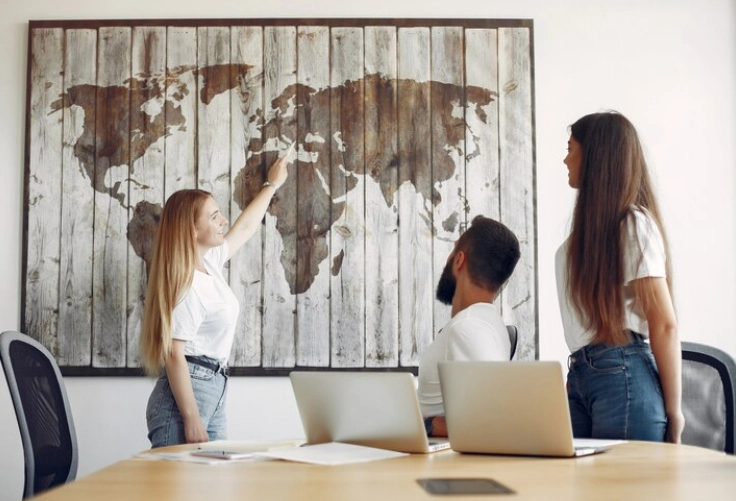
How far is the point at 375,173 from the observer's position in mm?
3326

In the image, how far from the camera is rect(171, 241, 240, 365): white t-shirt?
9.02 feet

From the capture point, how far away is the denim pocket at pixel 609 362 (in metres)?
2.01

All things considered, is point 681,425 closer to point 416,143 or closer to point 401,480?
point 401,480

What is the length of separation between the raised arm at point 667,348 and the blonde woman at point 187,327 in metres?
1.37

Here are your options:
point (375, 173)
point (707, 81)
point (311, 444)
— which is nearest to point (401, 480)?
point (311, 444)

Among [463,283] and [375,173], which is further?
[375,173]

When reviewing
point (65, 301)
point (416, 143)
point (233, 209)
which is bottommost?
point (65, 301)

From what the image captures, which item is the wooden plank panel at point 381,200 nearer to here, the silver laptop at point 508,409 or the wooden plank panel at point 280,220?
the wooden plank panel at point 280,220

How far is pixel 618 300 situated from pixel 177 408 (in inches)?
55.3

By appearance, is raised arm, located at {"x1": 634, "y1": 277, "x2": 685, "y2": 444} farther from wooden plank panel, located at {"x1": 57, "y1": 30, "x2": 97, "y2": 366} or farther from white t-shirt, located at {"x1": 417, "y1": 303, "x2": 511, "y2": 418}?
wooden plank panel, located at {"x1": 57, "y1": 30, "x2": 97, "y2": 366}

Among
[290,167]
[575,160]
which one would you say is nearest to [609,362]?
[575,160]

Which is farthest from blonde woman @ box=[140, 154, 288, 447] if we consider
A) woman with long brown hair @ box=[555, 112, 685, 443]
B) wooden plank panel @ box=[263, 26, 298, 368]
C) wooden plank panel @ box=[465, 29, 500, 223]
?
woman with long brown hair @ box=[555, 112, 685, 443]

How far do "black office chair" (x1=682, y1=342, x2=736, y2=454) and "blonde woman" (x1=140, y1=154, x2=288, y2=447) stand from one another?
1402 millimetres

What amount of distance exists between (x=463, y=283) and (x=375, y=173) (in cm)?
112
